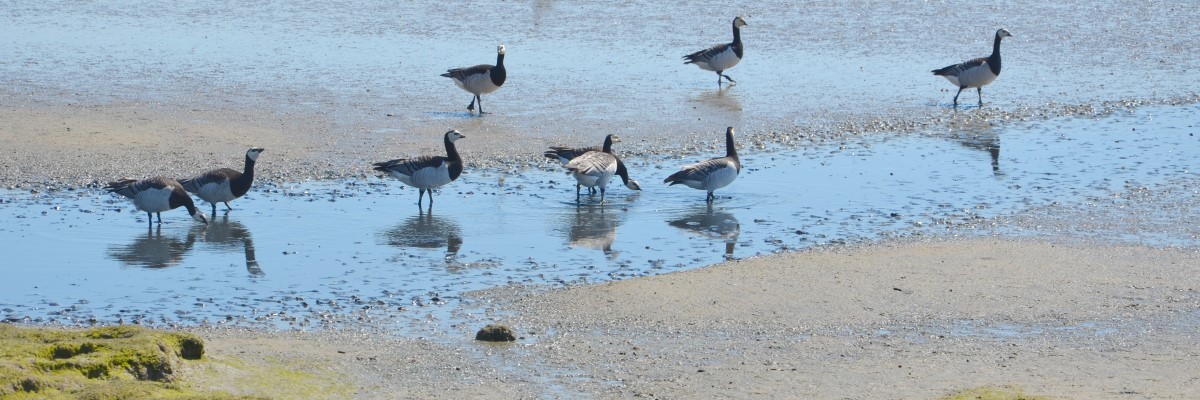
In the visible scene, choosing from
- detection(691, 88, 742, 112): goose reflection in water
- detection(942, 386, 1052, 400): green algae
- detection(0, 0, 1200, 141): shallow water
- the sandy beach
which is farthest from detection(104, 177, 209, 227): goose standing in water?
detection(691, 88, 742, 112): goose reflection in water

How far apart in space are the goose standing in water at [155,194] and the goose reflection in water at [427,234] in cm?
187

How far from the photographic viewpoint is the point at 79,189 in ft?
48.4

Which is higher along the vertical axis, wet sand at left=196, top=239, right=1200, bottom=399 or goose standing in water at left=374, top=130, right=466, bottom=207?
goose standing in water at left=374, top=130, right=466, bottom=207

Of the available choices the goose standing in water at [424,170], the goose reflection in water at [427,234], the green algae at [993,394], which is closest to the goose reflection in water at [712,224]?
the goose reflection in water at [427,234]

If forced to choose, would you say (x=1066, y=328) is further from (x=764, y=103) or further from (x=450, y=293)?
(x=764, y=103)

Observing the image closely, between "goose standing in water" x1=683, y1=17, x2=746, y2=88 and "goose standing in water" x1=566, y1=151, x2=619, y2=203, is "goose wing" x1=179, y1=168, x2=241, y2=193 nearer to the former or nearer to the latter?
"goose standing in water" x1=566, y1=151, x2=619, y2=203

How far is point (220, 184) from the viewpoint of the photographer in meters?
13.9

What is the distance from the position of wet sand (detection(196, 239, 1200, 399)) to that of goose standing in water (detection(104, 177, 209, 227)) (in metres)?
4.00

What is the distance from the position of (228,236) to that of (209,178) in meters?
1.07

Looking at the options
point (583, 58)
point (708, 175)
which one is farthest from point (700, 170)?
point (583, 58)

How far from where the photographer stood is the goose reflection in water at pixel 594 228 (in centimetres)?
1275

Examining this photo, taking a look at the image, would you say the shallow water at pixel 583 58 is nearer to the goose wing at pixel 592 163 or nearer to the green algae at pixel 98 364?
the goose wing at pixel 592 163

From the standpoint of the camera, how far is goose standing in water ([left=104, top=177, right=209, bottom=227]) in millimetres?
13305

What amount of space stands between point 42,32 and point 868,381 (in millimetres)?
23995
